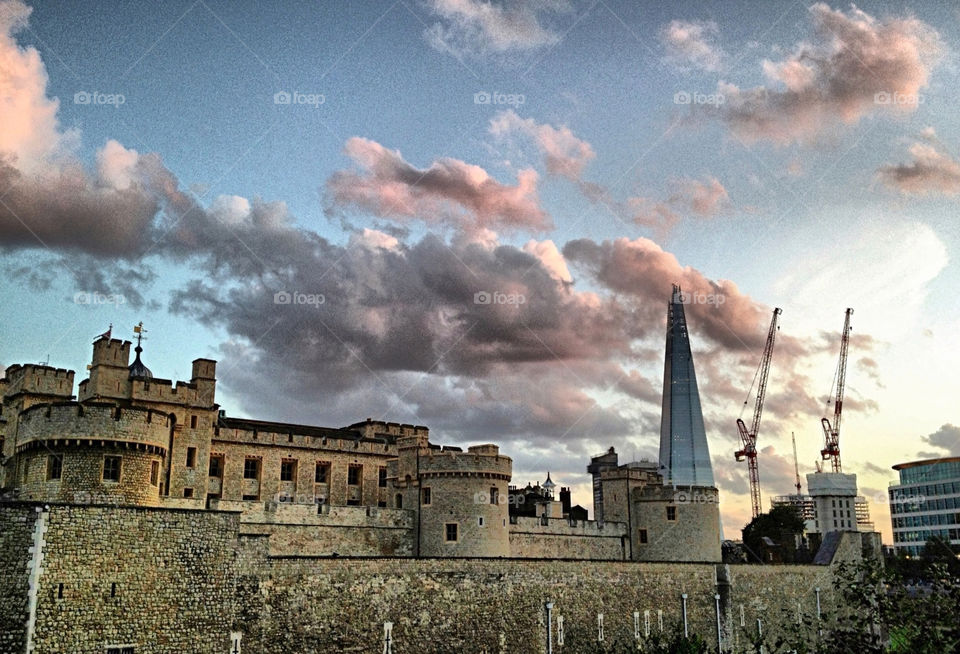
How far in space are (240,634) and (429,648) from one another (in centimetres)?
918

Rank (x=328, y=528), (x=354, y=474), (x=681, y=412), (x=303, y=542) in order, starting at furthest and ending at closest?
(x=681, y=412), (x=354, y=474), (x=328, y=528), (x=303, y=542)

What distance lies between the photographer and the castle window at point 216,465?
4981cm

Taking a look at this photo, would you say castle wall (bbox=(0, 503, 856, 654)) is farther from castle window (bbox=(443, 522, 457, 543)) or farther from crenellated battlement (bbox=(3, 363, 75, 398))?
crenellated battlement (bbox=(3, 363, 75, 398))

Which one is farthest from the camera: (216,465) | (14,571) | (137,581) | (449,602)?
(216,465)

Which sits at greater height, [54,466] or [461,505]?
[54,466]

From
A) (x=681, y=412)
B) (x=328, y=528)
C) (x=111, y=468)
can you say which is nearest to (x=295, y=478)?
(x=328, y=528)

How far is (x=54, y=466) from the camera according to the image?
3294cm

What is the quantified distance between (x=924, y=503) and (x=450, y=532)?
5227 inches

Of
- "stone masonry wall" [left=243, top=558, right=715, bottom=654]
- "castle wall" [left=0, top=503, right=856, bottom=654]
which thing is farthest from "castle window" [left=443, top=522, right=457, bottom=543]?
"stone masonry wall" [left=243, top=558, right=715, bottom=654]

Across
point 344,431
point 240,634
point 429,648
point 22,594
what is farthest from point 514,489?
point 22,594

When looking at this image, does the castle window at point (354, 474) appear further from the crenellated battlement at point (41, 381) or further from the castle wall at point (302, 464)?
the crenellated battlement at point (41, 381)

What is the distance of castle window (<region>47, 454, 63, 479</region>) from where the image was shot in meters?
32.8

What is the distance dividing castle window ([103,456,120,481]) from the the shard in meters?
84.8

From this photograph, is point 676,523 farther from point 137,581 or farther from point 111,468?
point 111,468
